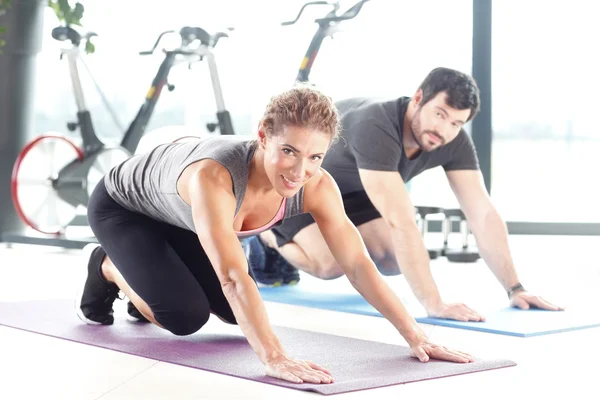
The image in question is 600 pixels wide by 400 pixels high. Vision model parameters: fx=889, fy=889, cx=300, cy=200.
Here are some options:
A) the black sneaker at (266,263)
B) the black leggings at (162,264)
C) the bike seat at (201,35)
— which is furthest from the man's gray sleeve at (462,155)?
the bike seat at (201,35)

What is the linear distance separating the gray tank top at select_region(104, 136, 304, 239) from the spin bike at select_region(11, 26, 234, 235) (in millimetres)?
2541

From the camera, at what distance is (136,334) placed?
269 cm

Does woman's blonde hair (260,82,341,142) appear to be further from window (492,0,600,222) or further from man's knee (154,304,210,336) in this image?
window (492,0,600,222)

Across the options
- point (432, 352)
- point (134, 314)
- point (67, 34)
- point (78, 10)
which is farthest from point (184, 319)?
point (78, 10)

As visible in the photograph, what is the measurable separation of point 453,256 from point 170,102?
9.13 ft

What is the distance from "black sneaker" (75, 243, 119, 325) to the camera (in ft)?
9.29

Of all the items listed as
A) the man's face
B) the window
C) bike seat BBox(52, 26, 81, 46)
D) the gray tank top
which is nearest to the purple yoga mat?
the gray tank top

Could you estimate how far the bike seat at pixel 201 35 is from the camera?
5.43 m

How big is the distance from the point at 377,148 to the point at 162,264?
94 centimetres

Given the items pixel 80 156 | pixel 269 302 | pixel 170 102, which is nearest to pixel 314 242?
pixel 269 302

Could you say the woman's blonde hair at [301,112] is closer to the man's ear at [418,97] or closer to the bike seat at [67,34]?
the man's ear at [418,97]

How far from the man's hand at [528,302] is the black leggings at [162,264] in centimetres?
112

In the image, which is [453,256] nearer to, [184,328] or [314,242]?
[314,242]

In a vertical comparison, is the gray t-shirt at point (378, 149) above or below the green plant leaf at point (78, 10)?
below
